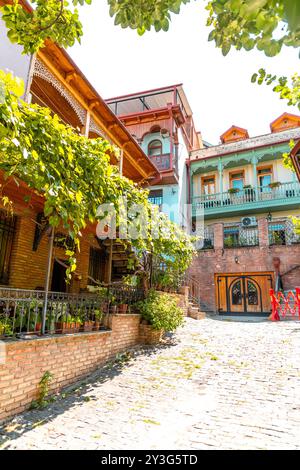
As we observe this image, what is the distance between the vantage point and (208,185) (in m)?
20.5

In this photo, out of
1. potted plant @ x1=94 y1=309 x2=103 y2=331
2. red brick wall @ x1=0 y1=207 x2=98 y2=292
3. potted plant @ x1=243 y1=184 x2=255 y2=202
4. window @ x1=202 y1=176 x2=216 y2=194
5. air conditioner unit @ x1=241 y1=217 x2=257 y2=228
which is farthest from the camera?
window @ x1=202 y1=176 x2=216 y2=194

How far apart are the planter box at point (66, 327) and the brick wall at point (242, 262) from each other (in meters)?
10.6

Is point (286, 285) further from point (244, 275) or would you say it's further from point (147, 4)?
point (147, 4)

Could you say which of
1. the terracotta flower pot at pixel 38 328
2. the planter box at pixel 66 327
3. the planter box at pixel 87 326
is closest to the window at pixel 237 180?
the planter box at pixel 87 326

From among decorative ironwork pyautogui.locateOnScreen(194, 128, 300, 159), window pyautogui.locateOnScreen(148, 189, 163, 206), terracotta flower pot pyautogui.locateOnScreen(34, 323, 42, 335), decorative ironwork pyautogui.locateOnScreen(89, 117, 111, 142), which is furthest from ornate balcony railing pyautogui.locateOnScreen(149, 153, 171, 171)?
terracotta flower pot pyautogui.locateOnScreen(34, 323, 42, 335)

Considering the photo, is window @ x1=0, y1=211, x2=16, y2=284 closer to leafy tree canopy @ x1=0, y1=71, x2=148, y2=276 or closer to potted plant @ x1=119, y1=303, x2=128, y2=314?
potted plant @ x1=119, y1=303, x2=128, y2=314

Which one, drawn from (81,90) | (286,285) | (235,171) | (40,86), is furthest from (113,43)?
(235,171)

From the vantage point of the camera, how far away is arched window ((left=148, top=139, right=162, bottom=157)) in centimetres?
1856

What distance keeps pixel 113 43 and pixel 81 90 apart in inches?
218

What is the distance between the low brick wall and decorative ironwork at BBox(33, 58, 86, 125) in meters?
Answer: 5.56

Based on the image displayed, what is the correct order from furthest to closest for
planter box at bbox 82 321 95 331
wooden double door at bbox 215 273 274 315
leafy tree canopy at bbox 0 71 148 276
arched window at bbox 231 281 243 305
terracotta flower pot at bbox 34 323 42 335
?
arched window at bbox 231 281 243 305
wooden double door at bbox 215 273 274 315
planter box at bbox 82 321 95 331
terracotta flower pot at bbox 34 323 42 335
leafy tree canopy at bbox 0 71 148 276

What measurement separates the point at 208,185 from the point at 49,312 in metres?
16.9

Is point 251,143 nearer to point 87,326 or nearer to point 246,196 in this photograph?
point 246,196

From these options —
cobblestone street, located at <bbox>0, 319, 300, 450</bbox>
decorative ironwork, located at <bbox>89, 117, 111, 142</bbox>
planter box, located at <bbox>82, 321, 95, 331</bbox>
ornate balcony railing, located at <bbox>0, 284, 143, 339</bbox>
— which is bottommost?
cobblestone street, located at <bbox>0, 319, 300, 450</bbox>
